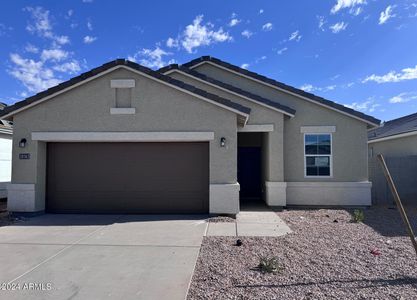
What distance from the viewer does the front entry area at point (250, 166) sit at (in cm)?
1599

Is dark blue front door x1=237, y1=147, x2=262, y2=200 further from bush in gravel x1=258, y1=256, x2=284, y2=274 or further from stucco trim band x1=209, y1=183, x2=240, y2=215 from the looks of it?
bush in gravel x1=258, y1=256, x2=284, y2=274

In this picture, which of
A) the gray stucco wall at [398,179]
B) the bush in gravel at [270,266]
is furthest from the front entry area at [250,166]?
the bush in gravel at [270,266]

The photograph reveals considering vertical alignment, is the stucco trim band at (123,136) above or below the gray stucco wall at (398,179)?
above

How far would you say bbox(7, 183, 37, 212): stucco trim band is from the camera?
34.3 ft

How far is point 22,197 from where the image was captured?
10516 mm

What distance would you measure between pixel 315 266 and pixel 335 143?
27.9 feet

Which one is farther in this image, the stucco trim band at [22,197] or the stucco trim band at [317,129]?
the stucco trim band at [317,129]

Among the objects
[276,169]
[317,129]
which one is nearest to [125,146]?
[276,169]

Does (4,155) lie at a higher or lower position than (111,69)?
lower

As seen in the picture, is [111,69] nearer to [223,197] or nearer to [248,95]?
[248,95]

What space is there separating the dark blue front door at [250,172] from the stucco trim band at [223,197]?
5.87 m

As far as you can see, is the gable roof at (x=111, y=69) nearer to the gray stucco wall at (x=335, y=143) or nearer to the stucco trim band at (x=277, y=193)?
the stucco trim band at (x=277, y=193)

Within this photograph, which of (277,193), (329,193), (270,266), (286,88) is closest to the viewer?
(270,266)

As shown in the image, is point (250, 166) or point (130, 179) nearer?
point (130, 179)
